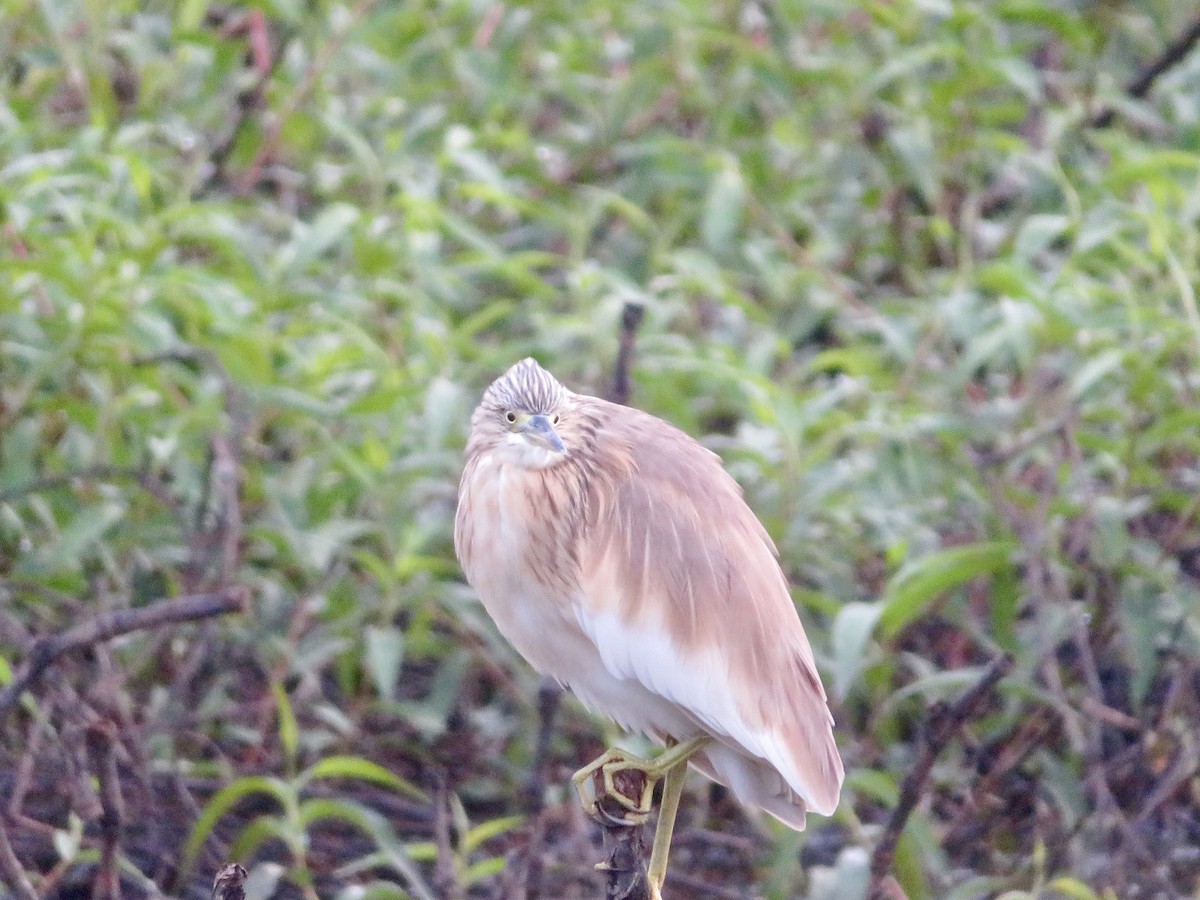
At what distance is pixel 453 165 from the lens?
465 centimetres

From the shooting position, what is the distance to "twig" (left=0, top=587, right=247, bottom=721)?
2.44m

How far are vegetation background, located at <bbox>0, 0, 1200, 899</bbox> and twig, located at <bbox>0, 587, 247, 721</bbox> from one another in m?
0.02

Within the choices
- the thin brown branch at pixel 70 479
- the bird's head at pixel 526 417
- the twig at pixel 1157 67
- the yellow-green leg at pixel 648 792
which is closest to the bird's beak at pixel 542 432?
the bird's head at pixel 526 417

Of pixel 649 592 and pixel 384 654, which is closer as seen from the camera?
pixel 649 592

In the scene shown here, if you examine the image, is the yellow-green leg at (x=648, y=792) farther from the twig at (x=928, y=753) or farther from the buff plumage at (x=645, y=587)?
the twig at (x=928, y=753)

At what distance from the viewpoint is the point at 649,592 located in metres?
2.69

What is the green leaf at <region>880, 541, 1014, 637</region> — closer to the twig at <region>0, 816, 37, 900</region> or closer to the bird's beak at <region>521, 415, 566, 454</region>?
the bird's beak at <region>521, 415, 566, 454</region>

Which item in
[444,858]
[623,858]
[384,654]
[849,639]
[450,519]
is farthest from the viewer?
[450,519]

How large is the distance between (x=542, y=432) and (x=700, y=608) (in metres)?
0.37

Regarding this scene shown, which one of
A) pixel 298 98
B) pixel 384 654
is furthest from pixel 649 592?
pixel 298 98

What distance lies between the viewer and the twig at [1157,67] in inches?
209

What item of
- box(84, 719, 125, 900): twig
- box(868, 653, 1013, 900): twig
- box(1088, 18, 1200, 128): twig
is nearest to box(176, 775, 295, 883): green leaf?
box(84, 719, 125, 900): twig

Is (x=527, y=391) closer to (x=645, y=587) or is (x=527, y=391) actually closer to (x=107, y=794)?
(x=645, y=587)

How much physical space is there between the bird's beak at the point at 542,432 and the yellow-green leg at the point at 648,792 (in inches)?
19.8
